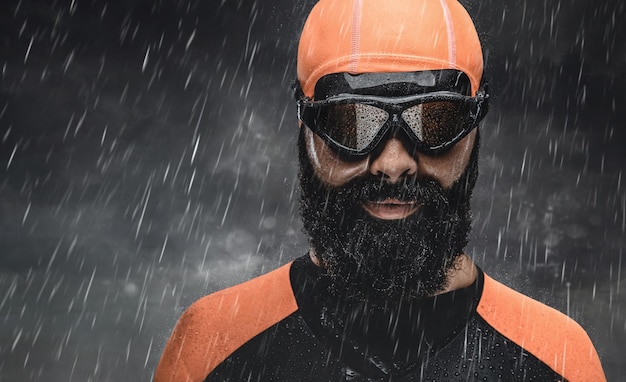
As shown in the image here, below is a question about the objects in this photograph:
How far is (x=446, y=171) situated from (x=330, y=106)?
0.84m

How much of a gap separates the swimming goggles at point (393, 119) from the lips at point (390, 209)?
0.34m

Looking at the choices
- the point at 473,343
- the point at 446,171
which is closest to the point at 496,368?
the point at 473,343

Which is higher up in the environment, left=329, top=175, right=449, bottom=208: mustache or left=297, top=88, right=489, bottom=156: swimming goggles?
left=297, top=88, right=489, bottom=156: swimming goggles

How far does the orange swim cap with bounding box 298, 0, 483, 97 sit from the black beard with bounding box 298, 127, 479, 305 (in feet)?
1.78

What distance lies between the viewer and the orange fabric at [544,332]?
4949 mm

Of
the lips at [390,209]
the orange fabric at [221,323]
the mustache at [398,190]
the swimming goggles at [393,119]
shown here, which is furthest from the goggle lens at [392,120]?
the orange fabric at [221,323]

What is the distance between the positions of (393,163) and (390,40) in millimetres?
774

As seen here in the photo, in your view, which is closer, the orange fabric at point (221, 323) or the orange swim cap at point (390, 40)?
the orange swim cap at point (390, 40)

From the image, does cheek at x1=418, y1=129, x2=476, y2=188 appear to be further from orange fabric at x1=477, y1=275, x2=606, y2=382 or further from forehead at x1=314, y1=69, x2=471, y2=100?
orange fabric at x1=477, y1=275, x2=606, y2=382

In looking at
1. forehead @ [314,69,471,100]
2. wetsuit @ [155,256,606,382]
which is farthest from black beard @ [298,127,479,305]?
forehead @ [314,69,471,100]

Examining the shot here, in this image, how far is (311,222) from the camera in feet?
17.0

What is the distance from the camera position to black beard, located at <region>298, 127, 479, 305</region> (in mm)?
4758

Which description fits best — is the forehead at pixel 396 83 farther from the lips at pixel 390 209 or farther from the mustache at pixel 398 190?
the lips at pixel 390 209

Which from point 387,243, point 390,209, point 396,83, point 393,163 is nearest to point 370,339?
point 387,243
